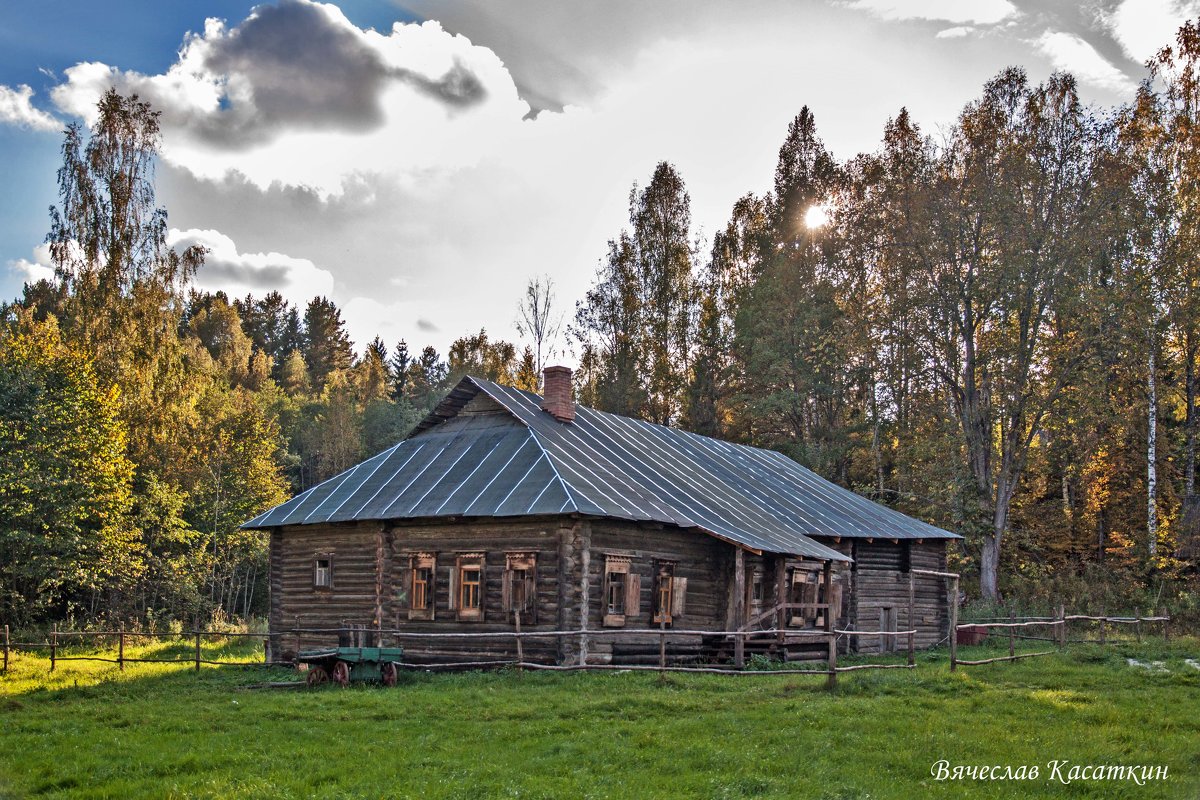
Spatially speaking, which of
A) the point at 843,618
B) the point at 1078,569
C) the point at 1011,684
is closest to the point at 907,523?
the point at 843,618

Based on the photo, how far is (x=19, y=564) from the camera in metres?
34.3

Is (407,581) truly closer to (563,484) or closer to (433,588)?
(433,588)

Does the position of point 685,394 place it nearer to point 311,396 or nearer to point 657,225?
point 657,225

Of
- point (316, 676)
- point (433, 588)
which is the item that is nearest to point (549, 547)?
point (433, 588)

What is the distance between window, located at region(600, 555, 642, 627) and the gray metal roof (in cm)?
131

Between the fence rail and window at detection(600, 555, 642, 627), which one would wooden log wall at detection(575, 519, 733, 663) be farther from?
the fence rail

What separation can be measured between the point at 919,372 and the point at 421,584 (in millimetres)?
23752

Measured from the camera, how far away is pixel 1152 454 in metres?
38.1

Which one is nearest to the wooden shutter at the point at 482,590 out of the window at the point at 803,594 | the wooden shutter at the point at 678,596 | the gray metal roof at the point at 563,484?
the gray metal roof at the point at 563,484

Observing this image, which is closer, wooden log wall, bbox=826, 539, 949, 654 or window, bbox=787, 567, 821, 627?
window, bbox=787, 567, 821, 627

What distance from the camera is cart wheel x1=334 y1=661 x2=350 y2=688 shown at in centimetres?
2038

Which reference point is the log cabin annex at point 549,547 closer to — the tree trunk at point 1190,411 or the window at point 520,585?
the window at point 520,585

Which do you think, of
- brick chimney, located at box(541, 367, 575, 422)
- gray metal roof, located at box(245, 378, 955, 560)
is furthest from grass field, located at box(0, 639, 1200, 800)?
brick chimney, located at box(541, 367, 575, 422)

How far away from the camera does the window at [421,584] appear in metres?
25.0
